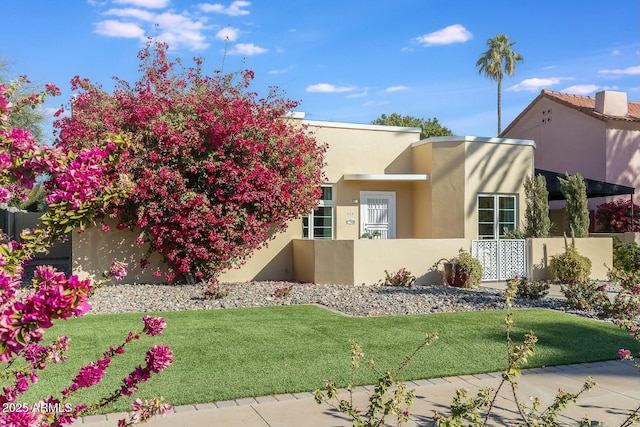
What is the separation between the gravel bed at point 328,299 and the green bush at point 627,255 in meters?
6.15

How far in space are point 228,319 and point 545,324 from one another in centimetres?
485

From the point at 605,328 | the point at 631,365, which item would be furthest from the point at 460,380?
the point at 605,328

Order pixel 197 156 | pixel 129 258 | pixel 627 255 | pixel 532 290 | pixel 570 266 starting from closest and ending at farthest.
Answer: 1. pixel 532 290
2. pixel 197 156
3. pixel 129 258
4. pixel 570 266
5. pixel 627 255

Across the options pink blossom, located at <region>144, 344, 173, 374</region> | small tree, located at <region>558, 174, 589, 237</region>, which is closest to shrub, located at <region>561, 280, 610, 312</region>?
small tree, located at <region>558, 174, 589, 237</region>

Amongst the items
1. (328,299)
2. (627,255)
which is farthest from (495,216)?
(328,299)

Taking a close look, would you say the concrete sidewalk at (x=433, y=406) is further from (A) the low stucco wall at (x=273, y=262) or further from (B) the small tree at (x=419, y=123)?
(B) the small tree at (x=419, y=123)

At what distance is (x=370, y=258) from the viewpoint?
1334 centimetres

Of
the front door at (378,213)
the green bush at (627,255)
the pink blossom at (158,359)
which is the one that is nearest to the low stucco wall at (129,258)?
the front door at (378,213)

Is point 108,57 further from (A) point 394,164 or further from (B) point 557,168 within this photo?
(B) point 557,168

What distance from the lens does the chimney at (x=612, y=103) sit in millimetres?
22812

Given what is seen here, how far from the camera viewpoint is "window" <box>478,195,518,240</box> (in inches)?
645

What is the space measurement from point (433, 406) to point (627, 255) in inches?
559

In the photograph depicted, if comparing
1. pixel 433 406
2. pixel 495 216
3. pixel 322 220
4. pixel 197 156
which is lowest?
pixel 433 406

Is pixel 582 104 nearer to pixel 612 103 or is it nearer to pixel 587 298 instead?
pixel 612 103
